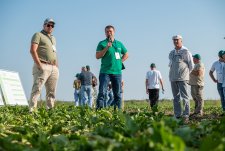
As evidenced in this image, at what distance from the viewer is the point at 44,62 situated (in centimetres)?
813

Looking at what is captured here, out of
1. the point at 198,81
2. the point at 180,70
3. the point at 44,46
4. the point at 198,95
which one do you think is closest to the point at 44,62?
the point at 44,46

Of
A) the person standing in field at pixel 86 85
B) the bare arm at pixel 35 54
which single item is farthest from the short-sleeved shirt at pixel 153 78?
the bare arm at pixel 35 54

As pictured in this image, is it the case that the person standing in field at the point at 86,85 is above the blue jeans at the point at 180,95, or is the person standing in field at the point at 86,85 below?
above

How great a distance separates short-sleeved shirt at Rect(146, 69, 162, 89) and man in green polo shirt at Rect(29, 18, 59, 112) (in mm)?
4791

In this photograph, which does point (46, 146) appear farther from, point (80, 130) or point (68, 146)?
point (80, 130)

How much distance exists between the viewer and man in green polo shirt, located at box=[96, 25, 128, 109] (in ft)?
27.9

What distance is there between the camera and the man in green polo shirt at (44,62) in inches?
314

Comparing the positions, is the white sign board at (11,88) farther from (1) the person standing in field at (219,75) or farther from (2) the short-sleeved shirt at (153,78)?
(1) the person standing in field at (219,75)

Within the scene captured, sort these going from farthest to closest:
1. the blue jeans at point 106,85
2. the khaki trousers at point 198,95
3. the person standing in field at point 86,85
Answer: the person standing in field at point 86,85 < the khaki trousers at point 198,95 < the blue jeans at point 106,85

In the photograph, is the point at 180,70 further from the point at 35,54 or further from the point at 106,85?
the point at 35,54

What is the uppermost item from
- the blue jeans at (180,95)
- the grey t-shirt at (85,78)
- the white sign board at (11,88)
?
the grey t-shirt at (85,78)

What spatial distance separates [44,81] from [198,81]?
483cm

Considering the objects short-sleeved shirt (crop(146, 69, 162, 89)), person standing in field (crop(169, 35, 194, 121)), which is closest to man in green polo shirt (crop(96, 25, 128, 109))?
person standing in field (crop(169, 35, 194, 121))

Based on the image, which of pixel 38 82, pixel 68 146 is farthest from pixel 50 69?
pixel 68 146
